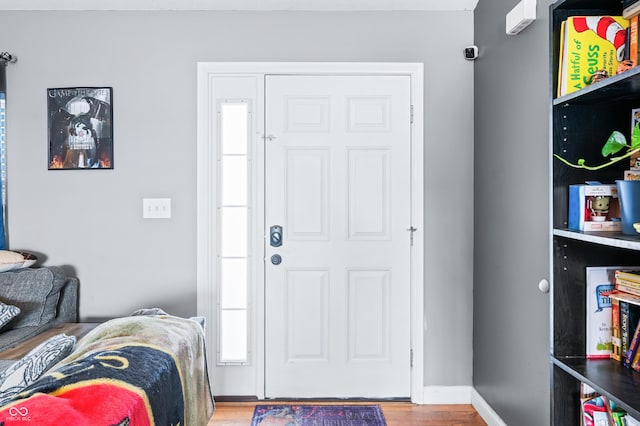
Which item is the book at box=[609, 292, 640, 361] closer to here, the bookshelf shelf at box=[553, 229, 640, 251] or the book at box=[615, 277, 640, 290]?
the book at box=[615, 277, 640, 290]

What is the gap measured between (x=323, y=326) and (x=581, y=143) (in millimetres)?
1836

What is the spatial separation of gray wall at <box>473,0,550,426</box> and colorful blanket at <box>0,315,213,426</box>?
56.5 inches

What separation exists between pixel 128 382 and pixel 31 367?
0.37 m

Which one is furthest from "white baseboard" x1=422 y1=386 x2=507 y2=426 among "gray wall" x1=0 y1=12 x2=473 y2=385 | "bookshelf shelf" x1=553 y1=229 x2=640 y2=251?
"bookshelf shelf" x1=553 y1=229 x2=640 y2=251

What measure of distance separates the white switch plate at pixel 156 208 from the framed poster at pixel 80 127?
1.00ft

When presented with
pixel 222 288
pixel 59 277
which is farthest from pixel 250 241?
pixel 59 277

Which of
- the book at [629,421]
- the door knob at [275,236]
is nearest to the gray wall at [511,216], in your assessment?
the book at [629,421]

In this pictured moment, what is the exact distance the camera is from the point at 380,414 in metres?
2.70

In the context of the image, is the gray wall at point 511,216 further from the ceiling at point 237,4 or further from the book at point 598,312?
the book at point 598,312

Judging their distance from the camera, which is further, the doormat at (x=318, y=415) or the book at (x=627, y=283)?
the doormat at (x=318, y=415)

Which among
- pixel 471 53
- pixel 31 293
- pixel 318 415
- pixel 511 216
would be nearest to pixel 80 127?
pixel 31 293

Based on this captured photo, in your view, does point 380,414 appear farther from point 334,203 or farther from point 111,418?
point 111,418

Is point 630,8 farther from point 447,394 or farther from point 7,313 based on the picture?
point 7,313

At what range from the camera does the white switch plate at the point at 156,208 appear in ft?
9.21
